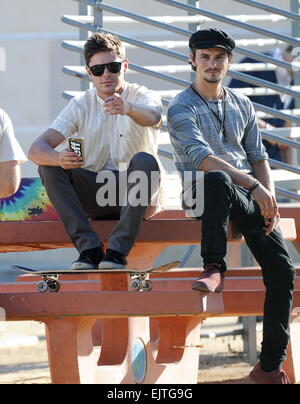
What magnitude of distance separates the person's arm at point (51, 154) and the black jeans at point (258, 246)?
2.13 feet

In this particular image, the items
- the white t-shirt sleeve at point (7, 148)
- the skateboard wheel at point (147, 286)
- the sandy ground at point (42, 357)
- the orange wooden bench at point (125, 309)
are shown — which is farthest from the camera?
the sandy ground at point (42, 357)

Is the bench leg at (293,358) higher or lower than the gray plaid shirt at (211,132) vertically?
lower

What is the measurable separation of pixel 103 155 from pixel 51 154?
1.27 ft

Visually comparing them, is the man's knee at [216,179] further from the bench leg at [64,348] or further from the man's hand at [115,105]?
the bench leg at [64,348]

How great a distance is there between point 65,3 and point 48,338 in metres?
5.00

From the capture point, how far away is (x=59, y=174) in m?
5.77

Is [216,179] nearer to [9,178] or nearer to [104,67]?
[104,67]

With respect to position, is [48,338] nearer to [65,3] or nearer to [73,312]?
[73,312]

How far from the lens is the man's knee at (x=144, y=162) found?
5.66m

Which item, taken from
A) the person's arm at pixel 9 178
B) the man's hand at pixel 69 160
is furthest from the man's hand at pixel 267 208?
the person's arm at pixel 9 178

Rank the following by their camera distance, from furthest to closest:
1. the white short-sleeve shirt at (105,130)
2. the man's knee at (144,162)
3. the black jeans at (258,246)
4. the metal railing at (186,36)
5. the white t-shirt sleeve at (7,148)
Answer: the metal railing at (186,36), the white short-sleeve shirt at (105,130), the white t-shirt sleeve at (7,148), the man's knee at (144,162), the black jeans at (258,246)

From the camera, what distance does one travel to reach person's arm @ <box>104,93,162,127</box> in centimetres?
556

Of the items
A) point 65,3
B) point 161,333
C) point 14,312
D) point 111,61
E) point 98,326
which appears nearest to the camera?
point 14,312

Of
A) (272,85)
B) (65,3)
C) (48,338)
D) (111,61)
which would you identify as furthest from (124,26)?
(48,338)
